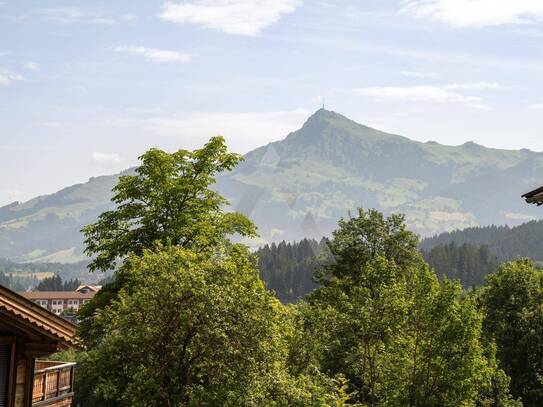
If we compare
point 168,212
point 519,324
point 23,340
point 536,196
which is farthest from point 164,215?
point 519,324

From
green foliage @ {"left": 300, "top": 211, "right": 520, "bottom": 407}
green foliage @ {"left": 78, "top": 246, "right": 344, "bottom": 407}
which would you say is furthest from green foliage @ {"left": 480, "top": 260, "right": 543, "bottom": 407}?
green foliage @ {"left": 78, "top": 246, "right": 344, "bottom": 407}

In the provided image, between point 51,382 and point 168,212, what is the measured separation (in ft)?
45.4

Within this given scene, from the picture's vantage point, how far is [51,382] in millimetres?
26328

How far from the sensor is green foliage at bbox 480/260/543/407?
53469mm

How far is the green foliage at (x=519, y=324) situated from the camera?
2105 inches

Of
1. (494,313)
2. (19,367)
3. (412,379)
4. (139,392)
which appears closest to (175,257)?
(139,392)

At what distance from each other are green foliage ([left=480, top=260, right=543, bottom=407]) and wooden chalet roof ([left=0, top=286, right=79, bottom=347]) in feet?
138

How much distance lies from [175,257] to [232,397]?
589cm

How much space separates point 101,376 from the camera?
28438mm

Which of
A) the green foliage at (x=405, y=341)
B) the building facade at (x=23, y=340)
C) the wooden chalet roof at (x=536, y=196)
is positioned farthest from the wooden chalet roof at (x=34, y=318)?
the green foliage at (x=405, y=341)

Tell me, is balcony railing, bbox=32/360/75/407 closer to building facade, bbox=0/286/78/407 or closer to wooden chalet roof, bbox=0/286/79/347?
building facade, bbox=0/286/78/407

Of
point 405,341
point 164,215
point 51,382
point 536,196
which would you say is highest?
point 536,196

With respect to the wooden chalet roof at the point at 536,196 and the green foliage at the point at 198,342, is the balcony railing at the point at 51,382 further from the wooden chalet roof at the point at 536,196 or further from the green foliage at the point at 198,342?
the wooden chalet roof at the point at 536,196

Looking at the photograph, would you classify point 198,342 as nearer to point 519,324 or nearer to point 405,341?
point 405,341
